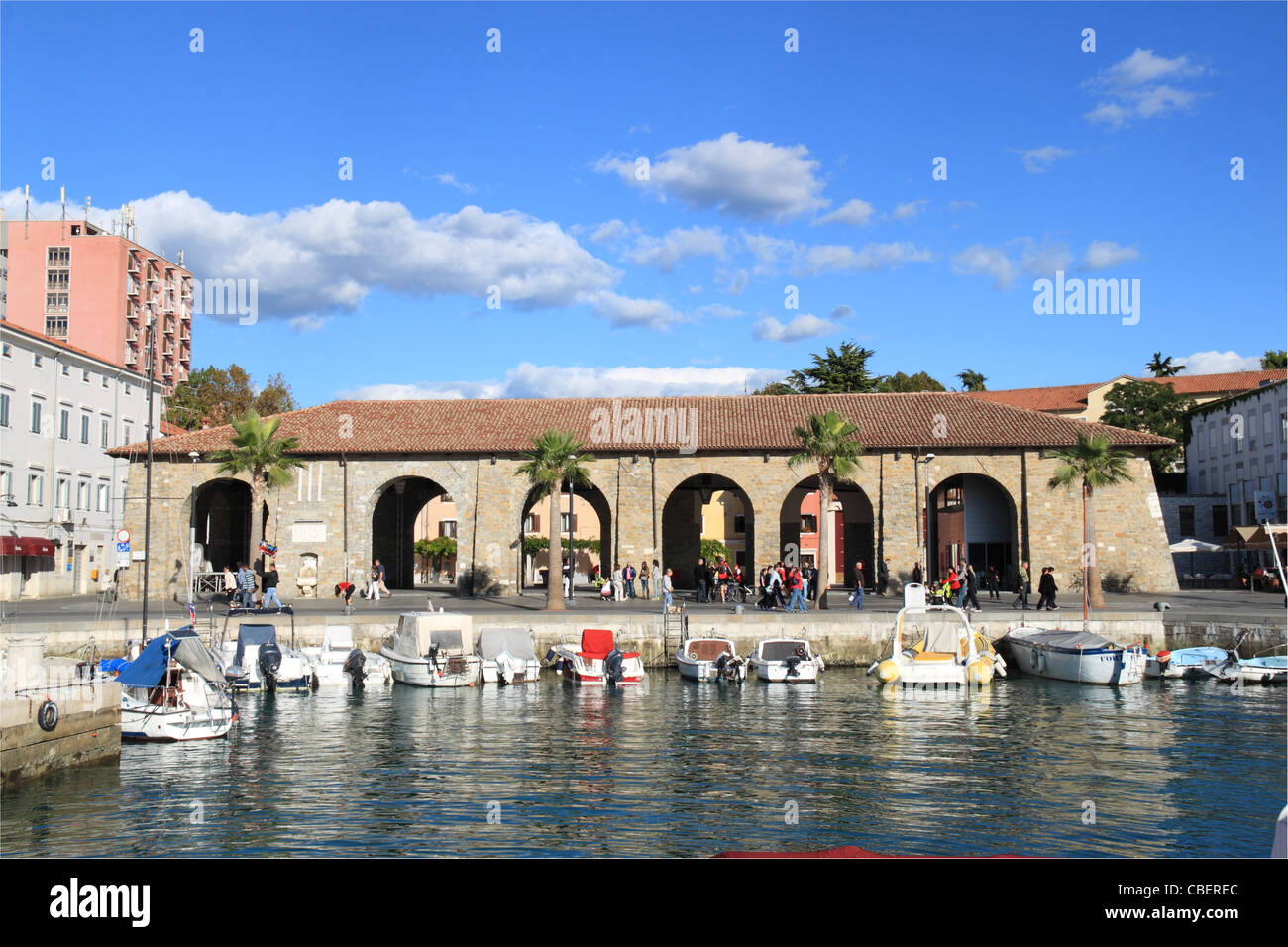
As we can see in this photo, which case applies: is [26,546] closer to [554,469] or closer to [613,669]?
[554,469]

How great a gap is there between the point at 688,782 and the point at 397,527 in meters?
36.9

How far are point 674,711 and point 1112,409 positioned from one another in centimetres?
6021

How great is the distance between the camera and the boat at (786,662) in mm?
28141

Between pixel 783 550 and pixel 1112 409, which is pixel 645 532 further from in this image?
pixel 1112 409

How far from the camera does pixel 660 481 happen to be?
4303cm

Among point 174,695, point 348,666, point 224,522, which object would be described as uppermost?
point 224,522

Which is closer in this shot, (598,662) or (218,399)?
(598,662)

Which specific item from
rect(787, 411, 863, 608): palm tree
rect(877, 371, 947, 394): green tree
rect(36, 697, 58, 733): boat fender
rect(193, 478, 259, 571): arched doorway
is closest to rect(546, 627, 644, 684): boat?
rect(787, 411, 863, 608): palm tree

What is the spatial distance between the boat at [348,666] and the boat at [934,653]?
13.6 meters

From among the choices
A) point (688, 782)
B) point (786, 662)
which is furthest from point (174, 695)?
point (786, 662)

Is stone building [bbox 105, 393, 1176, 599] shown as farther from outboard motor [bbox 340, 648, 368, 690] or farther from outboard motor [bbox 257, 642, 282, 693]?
outboard motor [bbox 257, 642, 282, 693]

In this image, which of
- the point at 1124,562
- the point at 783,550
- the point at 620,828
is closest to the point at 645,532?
the point at 783,550
